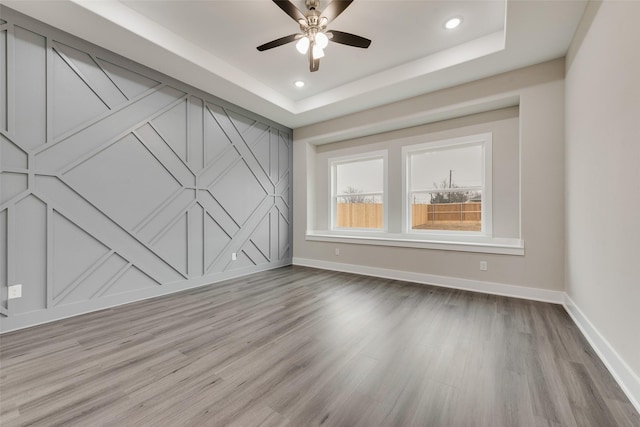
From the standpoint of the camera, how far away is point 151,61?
9.96 ft

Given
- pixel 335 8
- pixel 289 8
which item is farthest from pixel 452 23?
pixel 289 8

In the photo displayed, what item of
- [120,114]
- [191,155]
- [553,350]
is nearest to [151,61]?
[120,114]

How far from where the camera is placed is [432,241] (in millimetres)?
3887

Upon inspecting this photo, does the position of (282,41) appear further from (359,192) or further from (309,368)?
(359,192)

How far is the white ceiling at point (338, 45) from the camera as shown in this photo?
2416 mm

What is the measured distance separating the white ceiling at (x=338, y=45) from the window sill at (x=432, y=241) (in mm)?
2213

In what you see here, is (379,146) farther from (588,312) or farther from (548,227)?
(588,312)

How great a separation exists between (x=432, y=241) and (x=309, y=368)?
2.85 metres

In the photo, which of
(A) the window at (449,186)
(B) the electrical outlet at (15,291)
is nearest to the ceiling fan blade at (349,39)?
(A) the window at (449,186)

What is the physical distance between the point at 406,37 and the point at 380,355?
3278 millimetres

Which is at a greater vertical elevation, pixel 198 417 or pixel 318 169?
pixel 318 169

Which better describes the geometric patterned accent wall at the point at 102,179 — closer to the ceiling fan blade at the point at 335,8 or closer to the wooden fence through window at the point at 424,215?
the wooden fence through window at the point at 424,215

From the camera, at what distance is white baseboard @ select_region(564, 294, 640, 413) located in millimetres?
1430

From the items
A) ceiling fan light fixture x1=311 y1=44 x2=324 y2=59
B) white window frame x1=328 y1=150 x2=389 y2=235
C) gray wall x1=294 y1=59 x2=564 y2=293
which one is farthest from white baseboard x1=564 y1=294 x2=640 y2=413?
ceiling fan light fixture x1=311 y1=44 x2=324 y2=59
